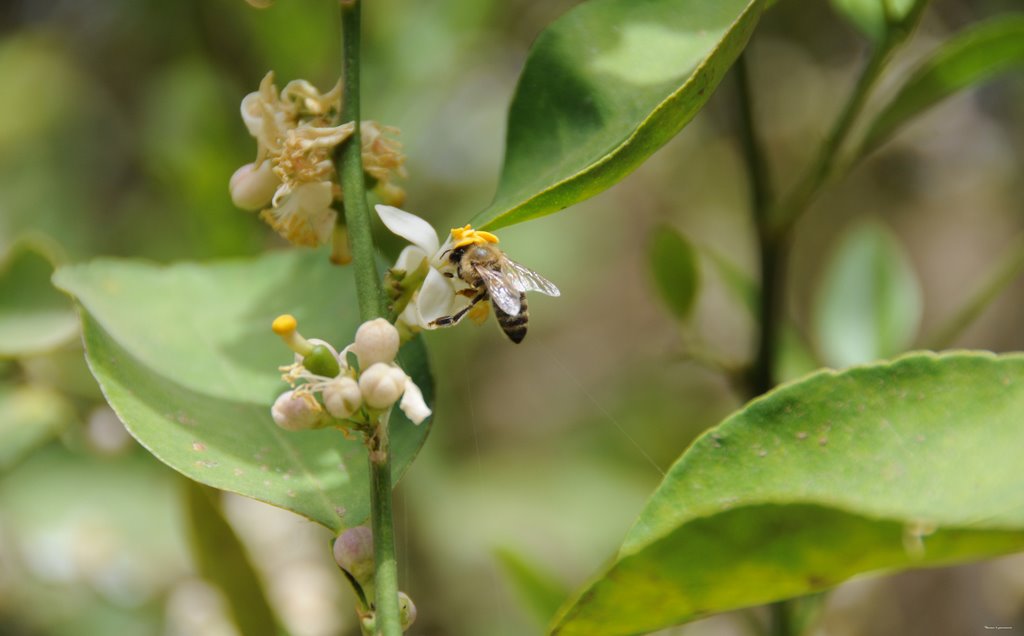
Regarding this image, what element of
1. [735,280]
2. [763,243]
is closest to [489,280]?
[763,243]

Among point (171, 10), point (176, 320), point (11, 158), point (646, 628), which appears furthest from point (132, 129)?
point (646, 628)

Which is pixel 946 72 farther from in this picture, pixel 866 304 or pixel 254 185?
pixel 254 185

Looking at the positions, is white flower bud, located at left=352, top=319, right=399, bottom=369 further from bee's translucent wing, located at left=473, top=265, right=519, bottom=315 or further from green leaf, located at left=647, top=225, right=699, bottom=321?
green leaf, located at left=647, top=225, right=699, bottom=321

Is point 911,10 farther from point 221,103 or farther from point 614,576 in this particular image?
point 221,103

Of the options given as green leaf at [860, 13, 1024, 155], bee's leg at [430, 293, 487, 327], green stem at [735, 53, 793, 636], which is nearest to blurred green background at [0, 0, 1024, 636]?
green stem at [735, 53, 793, 636]

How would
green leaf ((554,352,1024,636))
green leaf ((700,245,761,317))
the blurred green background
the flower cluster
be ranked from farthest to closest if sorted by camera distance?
the blurred green background → green leaf ((700,245,761,317)) → the flower cluster → green leaf ((554,352,1024,636))

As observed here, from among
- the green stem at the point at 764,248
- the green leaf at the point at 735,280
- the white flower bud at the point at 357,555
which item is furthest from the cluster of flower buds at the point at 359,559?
the green leaf at the point at 735,280

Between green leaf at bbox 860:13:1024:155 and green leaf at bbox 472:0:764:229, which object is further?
green leaf at bbox 860:13:1024:155
